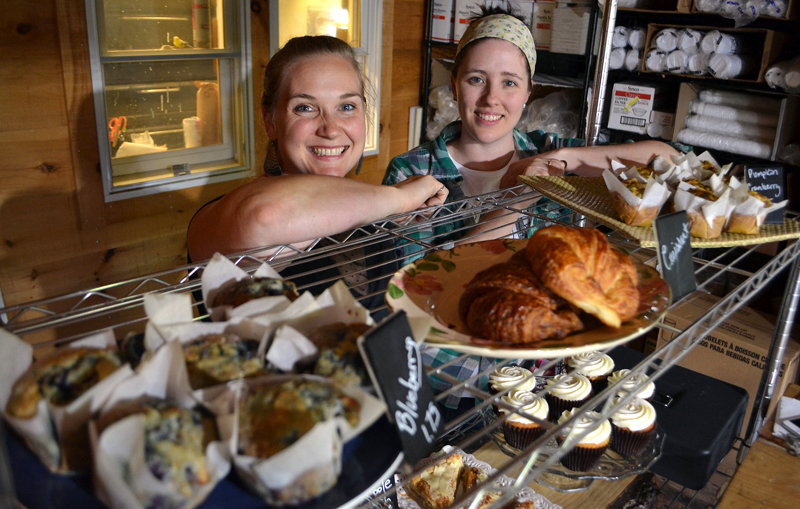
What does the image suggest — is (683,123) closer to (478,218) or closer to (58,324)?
(478,218)

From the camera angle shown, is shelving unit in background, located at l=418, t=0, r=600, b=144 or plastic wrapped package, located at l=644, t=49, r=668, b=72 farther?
shelving unit in background, located at l=418, t=0, r=600, b=144

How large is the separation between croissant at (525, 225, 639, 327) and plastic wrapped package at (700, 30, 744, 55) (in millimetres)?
2183

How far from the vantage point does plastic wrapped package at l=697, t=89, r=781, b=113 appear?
2416 millimetres

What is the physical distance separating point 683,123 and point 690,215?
1.97m

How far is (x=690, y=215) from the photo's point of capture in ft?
3.06

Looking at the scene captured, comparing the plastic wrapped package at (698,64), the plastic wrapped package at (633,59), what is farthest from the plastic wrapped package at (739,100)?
the plastic wrapped package at (633,59)

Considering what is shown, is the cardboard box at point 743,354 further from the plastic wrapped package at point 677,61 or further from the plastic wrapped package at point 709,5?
the plastic wrapped package at point 709,5

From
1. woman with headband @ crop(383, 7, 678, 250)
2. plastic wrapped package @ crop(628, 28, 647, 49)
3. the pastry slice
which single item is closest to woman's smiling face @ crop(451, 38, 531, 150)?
woman with headband @ crop(383, 7, 678, 250)

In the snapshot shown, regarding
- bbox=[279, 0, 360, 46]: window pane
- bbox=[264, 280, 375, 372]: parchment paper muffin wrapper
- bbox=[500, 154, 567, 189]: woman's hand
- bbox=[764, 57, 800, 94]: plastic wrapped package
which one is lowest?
bbox=[264, 280, 375, 372]: parchment paper muffin wrapper

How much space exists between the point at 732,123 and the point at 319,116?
1.95 m

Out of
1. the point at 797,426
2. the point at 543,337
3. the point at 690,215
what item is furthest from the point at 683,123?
the point at 543,337

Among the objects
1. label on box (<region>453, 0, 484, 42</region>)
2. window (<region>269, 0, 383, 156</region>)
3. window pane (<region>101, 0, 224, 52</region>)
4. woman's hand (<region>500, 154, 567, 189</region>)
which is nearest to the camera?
woman's hand (<region>500, 154, 567, 189</region>)

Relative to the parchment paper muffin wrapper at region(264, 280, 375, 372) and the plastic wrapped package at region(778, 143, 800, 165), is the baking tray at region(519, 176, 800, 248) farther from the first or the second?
the plastic wrapped package at region(778, 143, 800, 165)

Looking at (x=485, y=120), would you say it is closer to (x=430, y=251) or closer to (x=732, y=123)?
(x=430, y=251)
